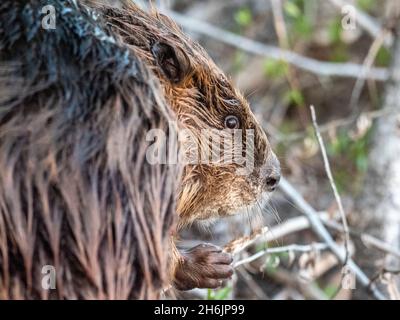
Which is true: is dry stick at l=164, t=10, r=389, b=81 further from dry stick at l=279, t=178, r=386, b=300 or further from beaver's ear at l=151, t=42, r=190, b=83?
beaver's ear at l=151, t=42, r=190, b=83

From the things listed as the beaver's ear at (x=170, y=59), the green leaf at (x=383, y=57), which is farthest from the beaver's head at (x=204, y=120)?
the green leaf at (x=383, y=57)

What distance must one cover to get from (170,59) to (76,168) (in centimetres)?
71

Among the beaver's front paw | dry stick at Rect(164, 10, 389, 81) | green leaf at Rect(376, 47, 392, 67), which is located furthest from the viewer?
green leaf at Rect(376, 47, 392, 67)

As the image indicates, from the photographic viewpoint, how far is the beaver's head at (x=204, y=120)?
2.71 meters

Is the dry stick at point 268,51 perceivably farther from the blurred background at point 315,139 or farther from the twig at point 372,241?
the twig at point 372,241

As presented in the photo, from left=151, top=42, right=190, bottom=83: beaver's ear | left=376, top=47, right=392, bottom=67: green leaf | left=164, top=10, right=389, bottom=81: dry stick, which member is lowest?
left=151, top=42, right=190, bottom=83: beaver's ear

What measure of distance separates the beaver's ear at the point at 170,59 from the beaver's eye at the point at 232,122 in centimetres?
32

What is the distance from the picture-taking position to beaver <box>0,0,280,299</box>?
2.11 metres

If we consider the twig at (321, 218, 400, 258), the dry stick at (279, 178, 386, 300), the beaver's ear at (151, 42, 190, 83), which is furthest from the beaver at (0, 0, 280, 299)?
the twig at (321, 218, 400, 258)

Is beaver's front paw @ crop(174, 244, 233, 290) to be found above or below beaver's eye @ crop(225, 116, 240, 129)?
below

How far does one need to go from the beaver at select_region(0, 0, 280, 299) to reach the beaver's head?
0.17 metres

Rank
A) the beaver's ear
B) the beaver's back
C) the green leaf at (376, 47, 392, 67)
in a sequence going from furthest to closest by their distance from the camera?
the green leaf at (376, 47, 392, 67)
the beaver's ear
the beaver's back

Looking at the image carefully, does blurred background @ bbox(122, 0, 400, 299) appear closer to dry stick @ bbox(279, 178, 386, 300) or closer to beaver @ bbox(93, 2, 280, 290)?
dry stick @ bbox(279, 178, 386, 300)

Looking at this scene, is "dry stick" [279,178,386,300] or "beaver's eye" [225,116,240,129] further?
"dry stick" [279,178,386,300]
